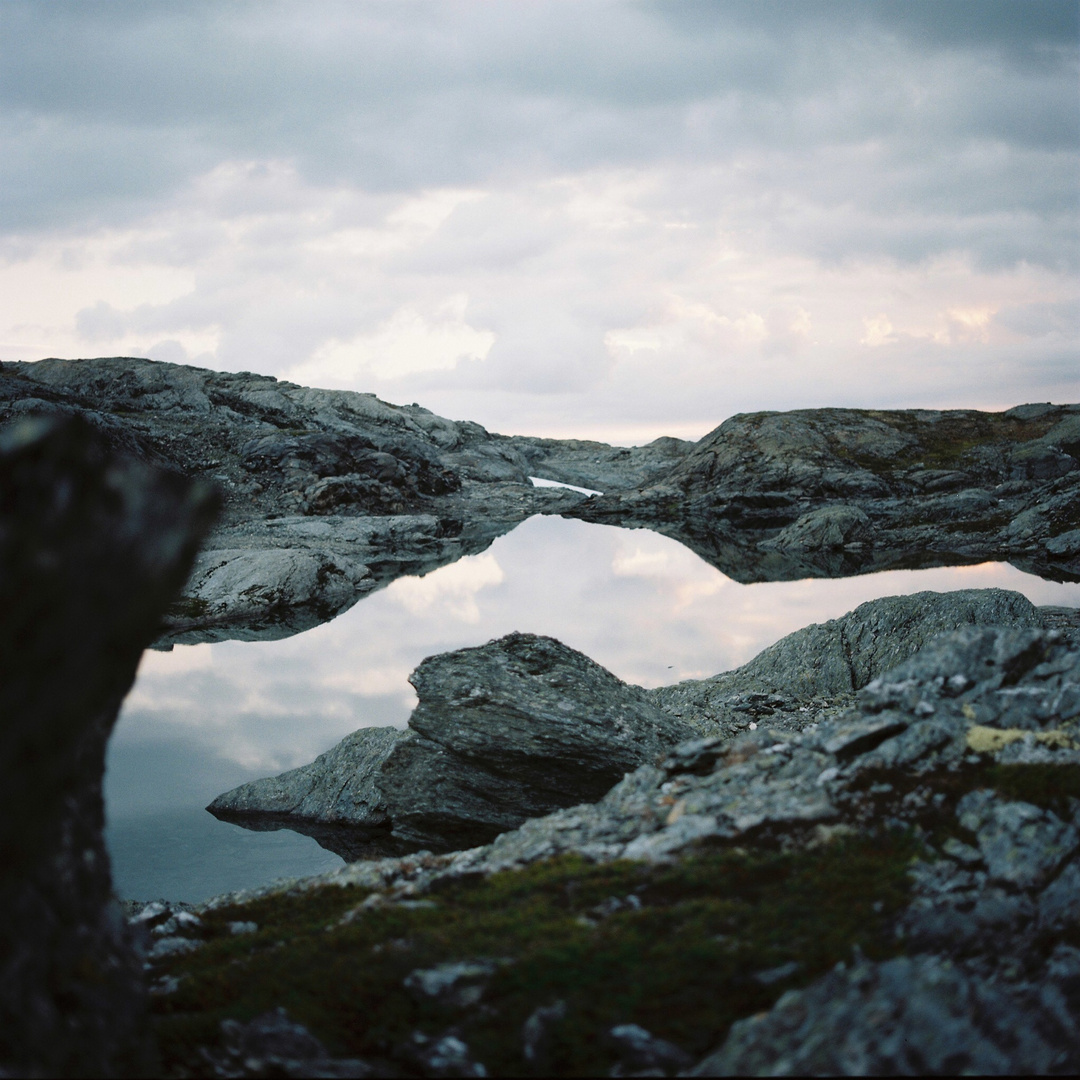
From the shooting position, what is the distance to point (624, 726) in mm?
18656

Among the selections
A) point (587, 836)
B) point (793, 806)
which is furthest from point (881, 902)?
point (587, 836)

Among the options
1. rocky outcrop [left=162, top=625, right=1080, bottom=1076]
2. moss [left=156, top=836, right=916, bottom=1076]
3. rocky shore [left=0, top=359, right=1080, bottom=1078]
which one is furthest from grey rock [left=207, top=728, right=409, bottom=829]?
moss [left=156, top=836, right=916, bottom=1076]

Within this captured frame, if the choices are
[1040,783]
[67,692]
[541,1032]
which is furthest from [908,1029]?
[67,692]

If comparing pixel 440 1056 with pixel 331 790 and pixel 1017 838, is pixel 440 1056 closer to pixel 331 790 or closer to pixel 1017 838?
pixel 1017 838

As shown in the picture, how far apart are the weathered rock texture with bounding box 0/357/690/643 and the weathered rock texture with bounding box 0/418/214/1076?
4196 cm

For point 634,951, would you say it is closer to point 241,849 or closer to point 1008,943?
point 1008,943

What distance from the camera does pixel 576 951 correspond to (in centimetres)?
850

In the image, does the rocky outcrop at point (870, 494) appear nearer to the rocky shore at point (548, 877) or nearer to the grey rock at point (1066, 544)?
Result: the grey rock at point (1066, 544)

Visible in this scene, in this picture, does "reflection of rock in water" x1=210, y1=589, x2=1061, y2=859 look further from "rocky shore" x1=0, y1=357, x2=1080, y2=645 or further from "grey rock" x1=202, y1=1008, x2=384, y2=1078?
"rocky shore" x1=0, y1=357, x2=1080, y2=645

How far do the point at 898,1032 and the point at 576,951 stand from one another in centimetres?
311

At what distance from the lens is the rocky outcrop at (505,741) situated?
1778 cm

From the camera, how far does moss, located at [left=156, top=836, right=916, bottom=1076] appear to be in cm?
773

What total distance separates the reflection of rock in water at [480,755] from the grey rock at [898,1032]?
34.5 feet

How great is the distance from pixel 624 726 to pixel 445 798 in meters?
4.26
